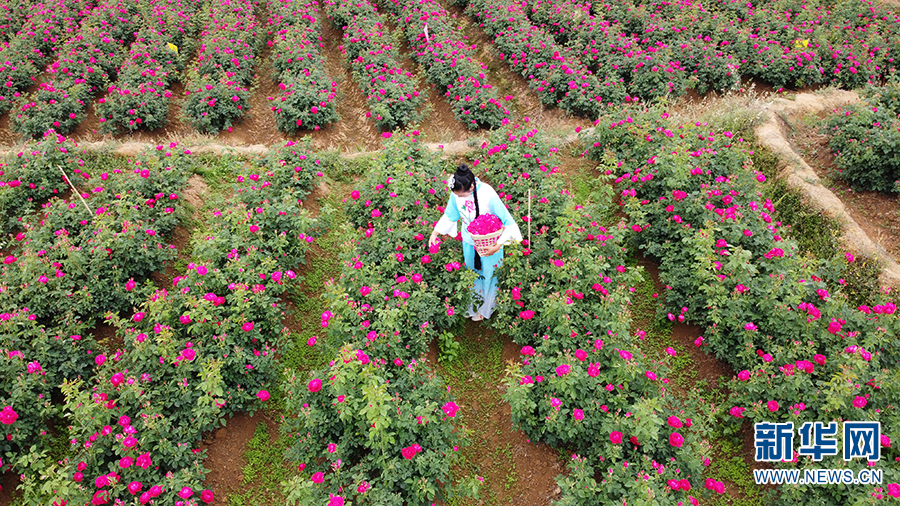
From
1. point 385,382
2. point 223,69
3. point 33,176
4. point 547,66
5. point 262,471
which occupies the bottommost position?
point 262,471

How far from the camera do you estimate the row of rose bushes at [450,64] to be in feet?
30.8

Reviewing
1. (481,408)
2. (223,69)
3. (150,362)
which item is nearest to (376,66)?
(223,69)

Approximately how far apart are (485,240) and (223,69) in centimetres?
859

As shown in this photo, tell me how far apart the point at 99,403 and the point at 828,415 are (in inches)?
242

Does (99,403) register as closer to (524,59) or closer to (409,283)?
(409,283)

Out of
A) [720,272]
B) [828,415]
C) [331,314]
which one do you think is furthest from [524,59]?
[828,415]

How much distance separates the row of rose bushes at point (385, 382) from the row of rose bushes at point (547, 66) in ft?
15.8

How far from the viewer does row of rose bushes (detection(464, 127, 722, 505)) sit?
155 inches

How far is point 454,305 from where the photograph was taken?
550cm

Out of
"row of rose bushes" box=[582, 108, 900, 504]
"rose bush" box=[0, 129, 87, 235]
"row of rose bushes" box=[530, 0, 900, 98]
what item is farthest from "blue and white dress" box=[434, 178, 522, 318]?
"row of rose bushes" box=[530, 0, 900, 98]

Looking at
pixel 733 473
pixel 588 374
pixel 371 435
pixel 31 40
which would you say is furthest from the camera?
pixel 31 40

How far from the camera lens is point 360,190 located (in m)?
6.69

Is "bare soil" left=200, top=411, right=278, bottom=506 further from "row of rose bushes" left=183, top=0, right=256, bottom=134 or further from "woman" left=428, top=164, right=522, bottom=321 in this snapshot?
"row of rose bushes" left=183, top=0, right=256, bottom=134

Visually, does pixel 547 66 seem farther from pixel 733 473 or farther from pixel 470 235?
pixel 733 473
